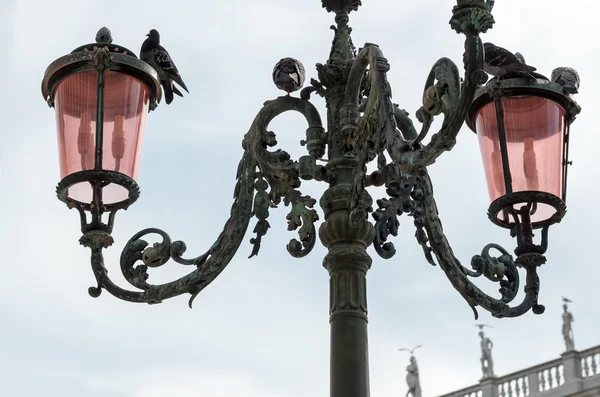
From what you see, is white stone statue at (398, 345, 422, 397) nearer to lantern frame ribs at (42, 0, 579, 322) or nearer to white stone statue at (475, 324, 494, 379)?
white stone statue at (475, 324, 494, 379)

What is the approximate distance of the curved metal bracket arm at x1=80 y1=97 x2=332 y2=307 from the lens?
6.58 metres

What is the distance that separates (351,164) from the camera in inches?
256

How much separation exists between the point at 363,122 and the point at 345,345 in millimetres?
886

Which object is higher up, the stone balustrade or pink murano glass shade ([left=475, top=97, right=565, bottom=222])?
the stone balustrade

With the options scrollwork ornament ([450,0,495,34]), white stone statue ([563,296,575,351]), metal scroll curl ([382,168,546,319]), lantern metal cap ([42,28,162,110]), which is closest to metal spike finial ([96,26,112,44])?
lantern metal cap ([42,28,162,110])

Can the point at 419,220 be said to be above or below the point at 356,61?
below

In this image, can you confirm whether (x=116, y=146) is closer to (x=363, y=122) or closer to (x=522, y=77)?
(x=363, y=122)

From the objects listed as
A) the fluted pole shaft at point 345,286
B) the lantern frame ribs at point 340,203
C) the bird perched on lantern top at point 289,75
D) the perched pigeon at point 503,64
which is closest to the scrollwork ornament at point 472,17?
the lantern frame ribs at point 340,203

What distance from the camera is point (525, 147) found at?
678cm

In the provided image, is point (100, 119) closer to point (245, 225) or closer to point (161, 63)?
point (161, 63)

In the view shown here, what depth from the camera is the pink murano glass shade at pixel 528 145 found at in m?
6.72

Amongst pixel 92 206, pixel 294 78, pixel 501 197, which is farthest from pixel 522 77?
pixel 92 206

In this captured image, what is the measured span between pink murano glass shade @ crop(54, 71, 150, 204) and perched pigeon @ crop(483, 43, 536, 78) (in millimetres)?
1442

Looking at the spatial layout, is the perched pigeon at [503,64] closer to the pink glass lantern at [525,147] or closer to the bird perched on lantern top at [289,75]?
the pink glass lantern at [525,147]
